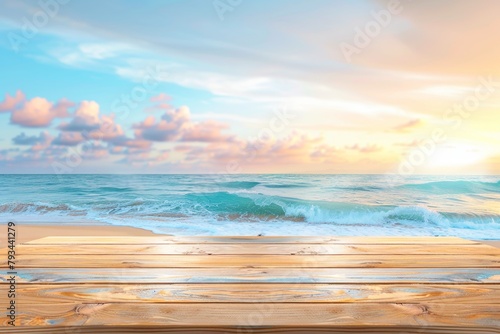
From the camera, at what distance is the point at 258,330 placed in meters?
1.00

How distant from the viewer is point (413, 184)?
14.6 meters

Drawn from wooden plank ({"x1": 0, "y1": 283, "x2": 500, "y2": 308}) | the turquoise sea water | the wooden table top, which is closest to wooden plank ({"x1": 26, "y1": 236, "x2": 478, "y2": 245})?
the wooden table top

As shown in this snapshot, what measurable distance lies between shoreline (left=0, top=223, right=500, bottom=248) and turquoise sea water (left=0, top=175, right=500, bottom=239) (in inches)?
14.2

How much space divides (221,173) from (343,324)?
15.5 meters

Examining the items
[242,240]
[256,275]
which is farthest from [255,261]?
[242,240]

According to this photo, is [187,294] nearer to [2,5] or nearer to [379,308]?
[379,308]

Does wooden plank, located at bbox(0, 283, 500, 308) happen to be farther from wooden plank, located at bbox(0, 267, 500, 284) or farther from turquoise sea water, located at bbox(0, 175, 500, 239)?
turquoise sea water, located at bbox(0, 175, 500, 239)

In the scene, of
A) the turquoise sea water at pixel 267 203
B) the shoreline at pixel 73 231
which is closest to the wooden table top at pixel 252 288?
the turquoise sea water at pixel 267 203

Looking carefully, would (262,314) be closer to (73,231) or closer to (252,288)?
(252,288)

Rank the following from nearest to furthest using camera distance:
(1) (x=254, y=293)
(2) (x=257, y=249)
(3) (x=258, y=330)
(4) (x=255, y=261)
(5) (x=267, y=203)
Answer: (3) (x=258, y=330)
(1) (x=254, y=293)
(4) (x=255, y=261)
(2) (x=257, y=249)
(5) (x=267, y=203)

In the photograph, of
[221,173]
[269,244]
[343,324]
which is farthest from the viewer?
[221,173]

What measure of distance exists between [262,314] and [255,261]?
0.57 meters

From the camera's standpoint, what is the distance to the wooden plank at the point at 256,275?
1.36 m

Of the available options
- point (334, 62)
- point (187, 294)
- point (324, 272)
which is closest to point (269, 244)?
point (324, 272)
